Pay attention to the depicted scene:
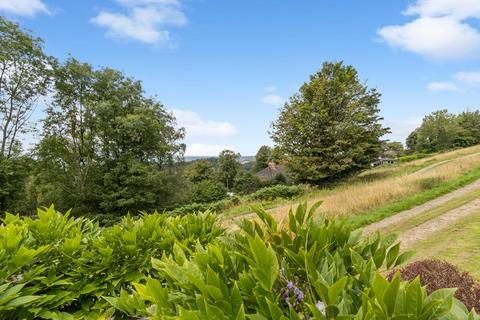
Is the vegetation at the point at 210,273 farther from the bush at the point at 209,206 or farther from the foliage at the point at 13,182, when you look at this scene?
the foliage at the point at 13,182

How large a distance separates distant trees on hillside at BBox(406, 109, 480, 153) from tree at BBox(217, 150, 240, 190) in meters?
33.5

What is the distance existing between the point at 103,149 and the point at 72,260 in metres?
25.9

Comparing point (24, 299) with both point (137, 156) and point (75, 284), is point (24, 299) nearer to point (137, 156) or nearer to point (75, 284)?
point (75, 284)

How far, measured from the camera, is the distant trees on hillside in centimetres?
5000

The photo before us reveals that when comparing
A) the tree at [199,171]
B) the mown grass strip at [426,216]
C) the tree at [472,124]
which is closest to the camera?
the mown grass strip at [426,216]

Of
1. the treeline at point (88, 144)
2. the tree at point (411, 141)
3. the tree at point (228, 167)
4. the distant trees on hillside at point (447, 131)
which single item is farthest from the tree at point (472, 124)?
the treeline at point (88, 144)

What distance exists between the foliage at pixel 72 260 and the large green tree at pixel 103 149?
2193cm

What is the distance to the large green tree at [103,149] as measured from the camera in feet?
80.9

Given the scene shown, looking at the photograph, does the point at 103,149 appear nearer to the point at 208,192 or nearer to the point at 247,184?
the point at 208,192

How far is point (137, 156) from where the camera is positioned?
2648 centimetres

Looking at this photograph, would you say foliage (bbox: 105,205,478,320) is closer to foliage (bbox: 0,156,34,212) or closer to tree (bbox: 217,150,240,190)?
foliage (bbox: 0,156,34,212)

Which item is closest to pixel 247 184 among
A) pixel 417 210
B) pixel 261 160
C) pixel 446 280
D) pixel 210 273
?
pixel 261 160

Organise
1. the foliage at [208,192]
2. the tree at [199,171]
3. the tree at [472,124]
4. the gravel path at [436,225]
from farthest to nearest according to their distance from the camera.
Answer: the tree at [199,171] → the tree at [472,124] → the foliage at [208,192] → the gravel path at [436,225]

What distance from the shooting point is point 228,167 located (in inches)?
2395
